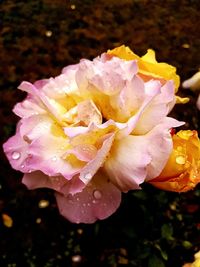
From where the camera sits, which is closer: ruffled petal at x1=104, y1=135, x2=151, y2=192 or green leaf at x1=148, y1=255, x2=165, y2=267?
ruffled petal at x1=104, y1=135, x2=151, y2=192

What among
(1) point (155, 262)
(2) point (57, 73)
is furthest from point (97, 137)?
(2) point (57, 73)

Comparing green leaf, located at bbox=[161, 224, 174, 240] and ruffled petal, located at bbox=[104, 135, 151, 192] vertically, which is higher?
ruffled petal, located at bbox=[104, 135, 151, 192]

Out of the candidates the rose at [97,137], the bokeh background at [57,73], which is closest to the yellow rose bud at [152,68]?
the rose at [97,137]

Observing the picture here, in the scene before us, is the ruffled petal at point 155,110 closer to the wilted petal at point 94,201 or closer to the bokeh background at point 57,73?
the wilted petal at point 94,201

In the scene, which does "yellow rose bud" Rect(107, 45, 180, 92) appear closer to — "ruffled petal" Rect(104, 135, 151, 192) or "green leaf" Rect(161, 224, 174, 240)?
"ruffled petal" Rect(104, 135, 151, 192)

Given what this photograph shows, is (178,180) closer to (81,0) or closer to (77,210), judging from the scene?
(77,210)

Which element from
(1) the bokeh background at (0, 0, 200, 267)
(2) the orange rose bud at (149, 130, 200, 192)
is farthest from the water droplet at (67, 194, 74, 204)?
(1) the bokeh background at (0, 0, 200, 267)

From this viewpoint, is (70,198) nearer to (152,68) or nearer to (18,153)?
(18,153)

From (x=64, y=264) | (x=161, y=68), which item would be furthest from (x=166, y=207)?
(x=161, y=68)
